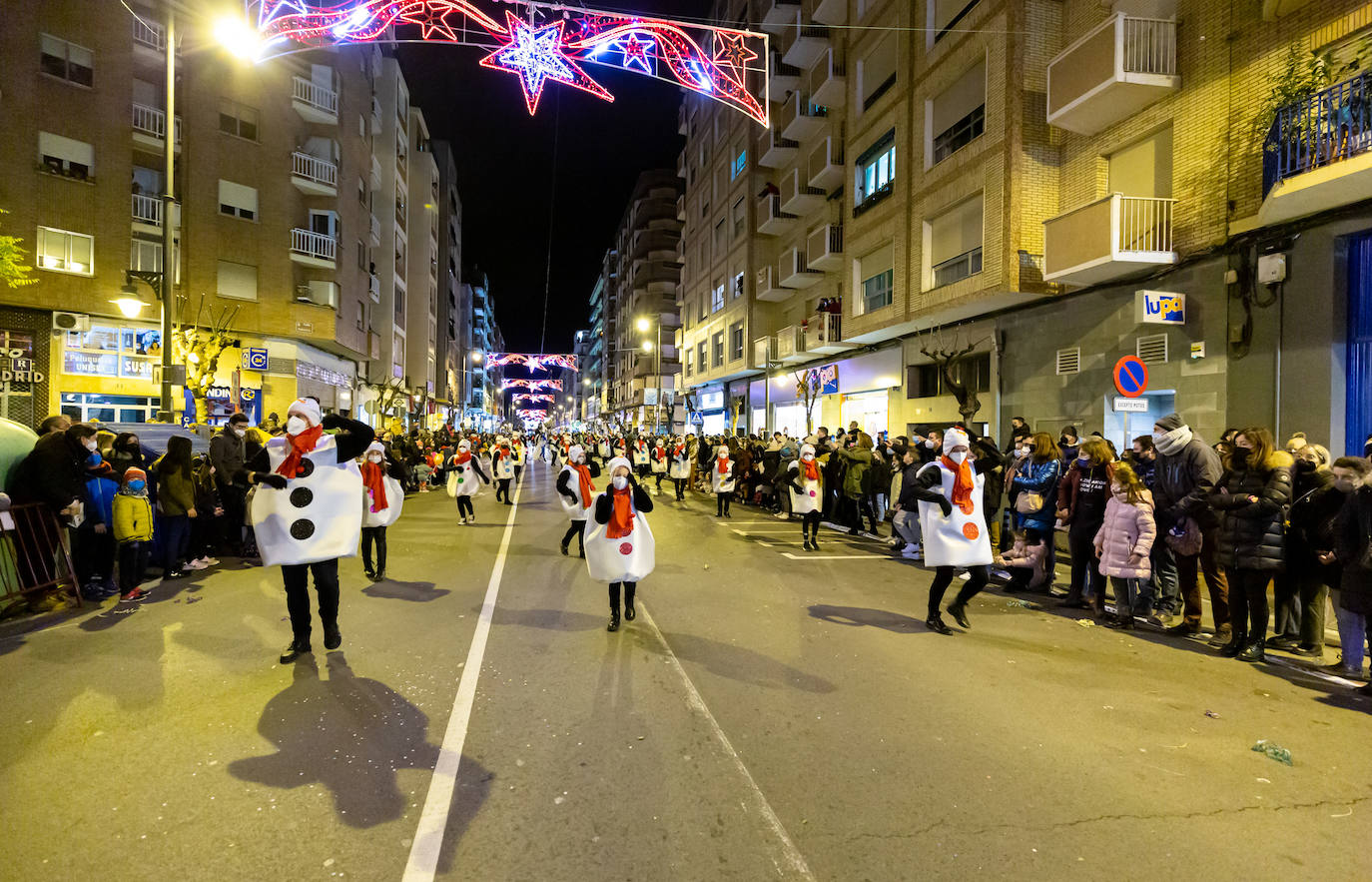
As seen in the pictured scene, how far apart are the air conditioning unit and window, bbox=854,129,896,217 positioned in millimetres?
24583

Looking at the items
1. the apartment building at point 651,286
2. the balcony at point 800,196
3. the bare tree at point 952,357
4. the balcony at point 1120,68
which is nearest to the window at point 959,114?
the balcony at point 1120,68

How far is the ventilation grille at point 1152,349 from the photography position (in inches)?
491

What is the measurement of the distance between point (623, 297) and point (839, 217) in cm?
5999

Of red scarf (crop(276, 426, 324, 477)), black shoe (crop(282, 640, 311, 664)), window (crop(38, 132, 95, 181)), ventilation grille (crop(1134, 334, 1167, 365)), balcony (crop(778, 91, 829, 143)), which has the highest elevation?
balcony (crop(778, 91, 829, 143))

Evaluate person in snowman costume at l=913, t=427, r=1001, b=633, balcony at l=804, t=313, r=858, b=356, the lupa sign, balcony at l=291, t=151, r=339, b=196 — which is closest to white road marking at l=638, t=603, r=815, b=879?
person in snowman costume at l=913, t=427, r=1001, b=633

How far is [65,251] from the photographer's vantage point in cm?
2047

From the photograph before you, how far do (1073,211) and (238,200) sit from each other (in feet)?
86.5

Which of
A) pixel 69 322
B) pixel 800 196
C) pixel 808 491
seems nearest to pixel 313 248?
pixel 69 322

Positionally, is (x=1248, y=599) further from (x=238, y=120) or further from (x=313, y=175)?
(x=238, y=120)

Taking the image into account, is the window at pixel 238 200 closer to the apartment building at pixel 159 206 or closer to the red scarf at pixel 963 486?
the apartment building at pixel 159 206

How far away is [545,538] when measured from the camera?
1230 cm

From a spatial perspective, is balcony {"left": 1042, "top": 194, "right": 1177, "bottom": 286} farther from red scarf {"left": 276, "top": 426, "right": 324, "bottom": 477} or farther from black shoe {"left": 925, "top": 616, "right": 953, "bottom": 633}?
red scarf {"left": 276, "top": 426, "right": 324, "bottom": 477}

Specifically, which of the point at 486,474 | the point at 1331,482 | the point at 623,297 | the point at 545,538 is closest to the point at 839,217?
the point at 486,474

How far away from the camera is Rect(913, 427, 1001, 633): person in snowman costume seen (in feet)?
21.8
